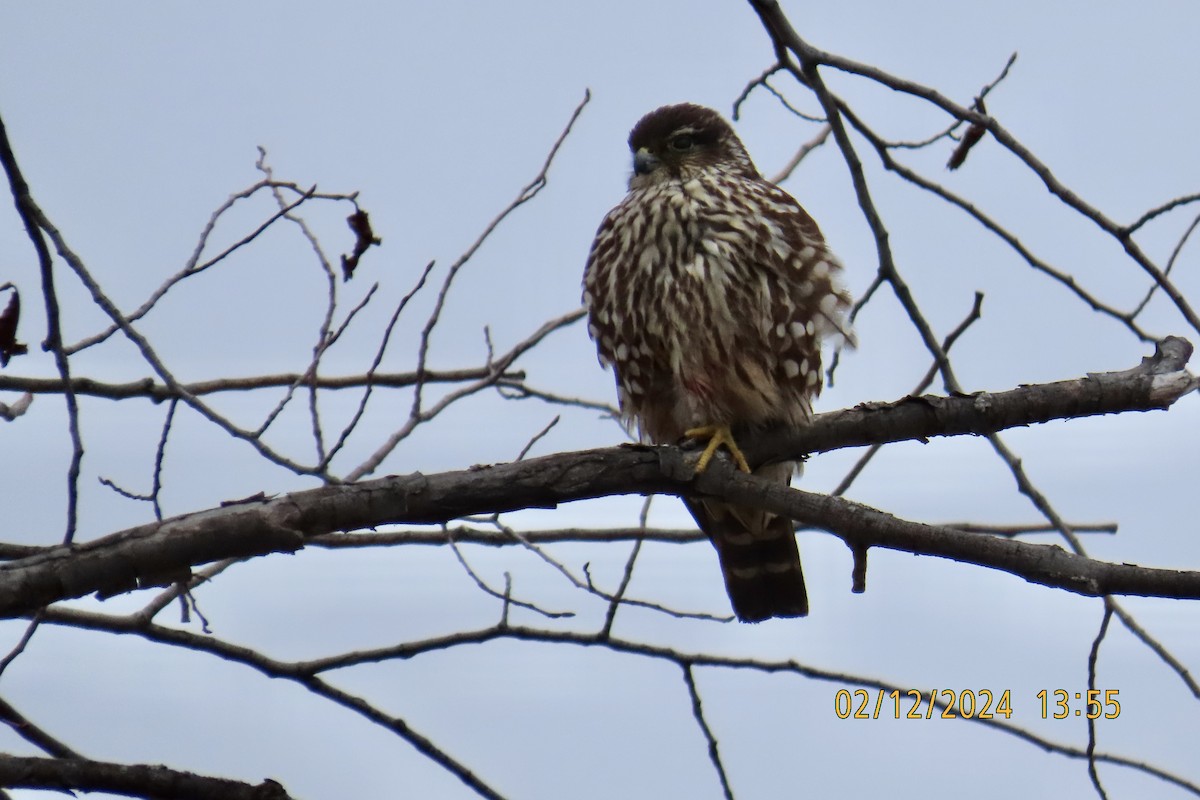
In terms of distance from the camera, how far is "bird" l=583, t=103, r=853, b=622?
10.8ft

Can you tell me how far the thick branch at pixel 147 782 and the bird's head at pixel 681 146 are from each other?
7.22 feet

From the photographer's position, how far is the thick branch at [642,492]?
2.08 metres

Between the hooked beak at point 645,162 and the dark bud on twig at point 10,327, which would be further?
the hooked beak at point 645,162

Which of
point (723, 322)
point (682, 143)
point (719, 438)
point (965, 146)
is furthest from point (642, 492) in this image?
point (682, 143)

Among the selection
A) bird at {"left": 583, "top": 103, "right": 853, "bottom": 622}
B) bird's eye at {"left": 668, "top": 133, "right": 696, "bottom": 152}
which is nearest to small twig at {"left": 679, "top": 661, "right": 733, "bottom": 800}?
bird at {"left": 583, "top": 103, "right": 853, "bottom": 622}

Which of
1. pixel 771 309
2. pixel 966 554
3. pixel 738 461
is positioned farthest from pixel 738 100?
pixel 966 554

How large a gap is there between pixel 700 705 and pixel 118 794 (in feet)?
4.07

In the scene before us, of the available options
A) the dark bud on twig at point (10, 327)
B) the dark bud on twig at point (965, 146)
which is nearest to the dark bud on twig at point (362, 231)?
the dark bud on twig at point (10, 327)

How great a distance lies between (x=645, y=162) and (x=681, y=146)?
0.14m

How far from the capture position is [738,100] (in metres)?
2.95

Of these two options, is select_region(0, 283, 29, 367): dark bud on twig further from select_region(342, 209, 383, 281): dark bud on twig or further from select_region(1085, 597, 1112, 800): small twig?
select_region(1085, 597, 1112, 800): small twig

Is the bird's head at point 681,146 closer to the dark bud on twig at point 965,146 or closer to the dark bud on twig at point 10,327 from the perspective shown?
the dark bud on twig at point 965,146

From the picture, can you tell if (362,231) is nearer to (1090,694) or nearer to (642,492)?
(642,492)

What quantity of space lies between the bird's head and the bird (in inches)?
0.5
